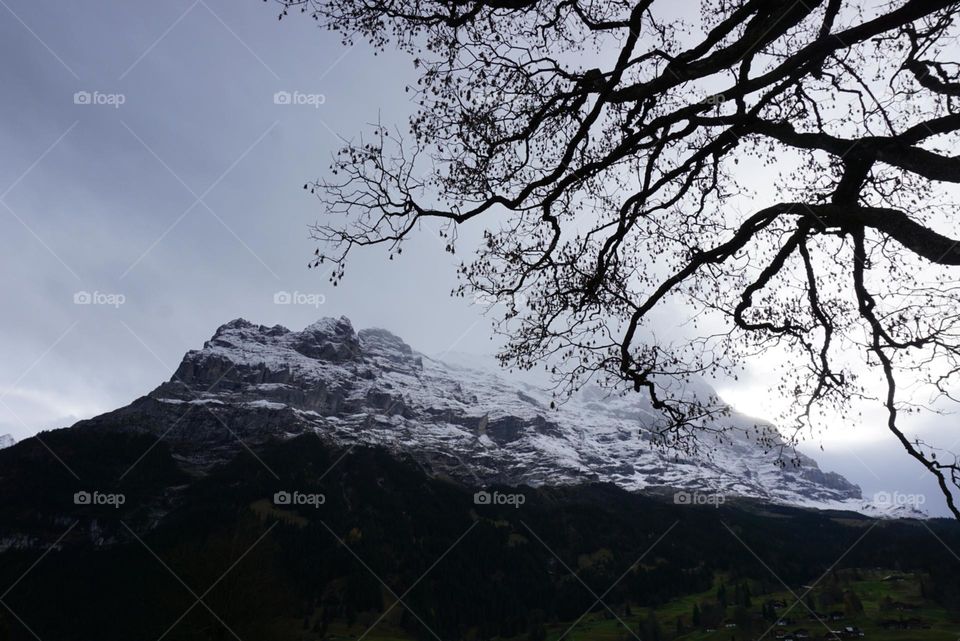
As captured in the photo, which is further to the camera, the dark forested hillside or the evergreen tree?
the evergreen tree

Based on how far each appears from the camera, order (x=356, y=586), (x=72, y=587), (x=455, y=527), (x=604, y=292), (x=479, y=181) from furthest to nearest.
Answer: (x=455, y=527), (x=356, y=586), (x=72, y=587), (x=604, y=292), (x=479, y=181)

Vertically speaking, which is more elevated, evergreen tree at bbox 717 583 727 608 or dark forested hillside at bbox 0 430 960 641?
dark forested hillside at bbox 0 430 960 641

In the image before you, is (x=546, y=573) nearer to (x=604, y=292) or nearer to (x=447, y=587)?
(x=447, y=587)

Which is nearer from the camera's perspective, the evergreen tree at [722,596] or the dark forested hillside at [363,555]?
the dark forested hillside at [363,555]

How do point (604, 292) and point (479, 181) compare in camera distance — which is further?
point (604, 292)

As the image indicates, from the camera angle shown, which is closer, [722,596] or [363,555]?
[722,596]

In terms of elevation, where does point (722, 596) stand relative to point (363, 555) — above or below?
below

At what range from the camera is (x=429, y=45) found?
31.3 ft

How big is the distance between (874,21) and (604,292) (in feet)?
16.9

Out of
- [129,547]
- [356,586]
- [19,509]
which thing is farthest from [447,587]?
[19,509]

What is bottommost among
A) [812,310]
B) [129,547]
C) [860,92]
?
[129,547]

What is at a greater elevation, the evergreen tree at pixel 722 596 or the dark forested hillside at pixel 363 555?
the dark forested hillside at pixel 363 555

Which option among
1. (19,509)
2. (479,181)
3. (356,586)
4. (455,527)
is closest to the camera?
(479,181)

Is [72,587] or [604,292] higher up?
[604,292]
